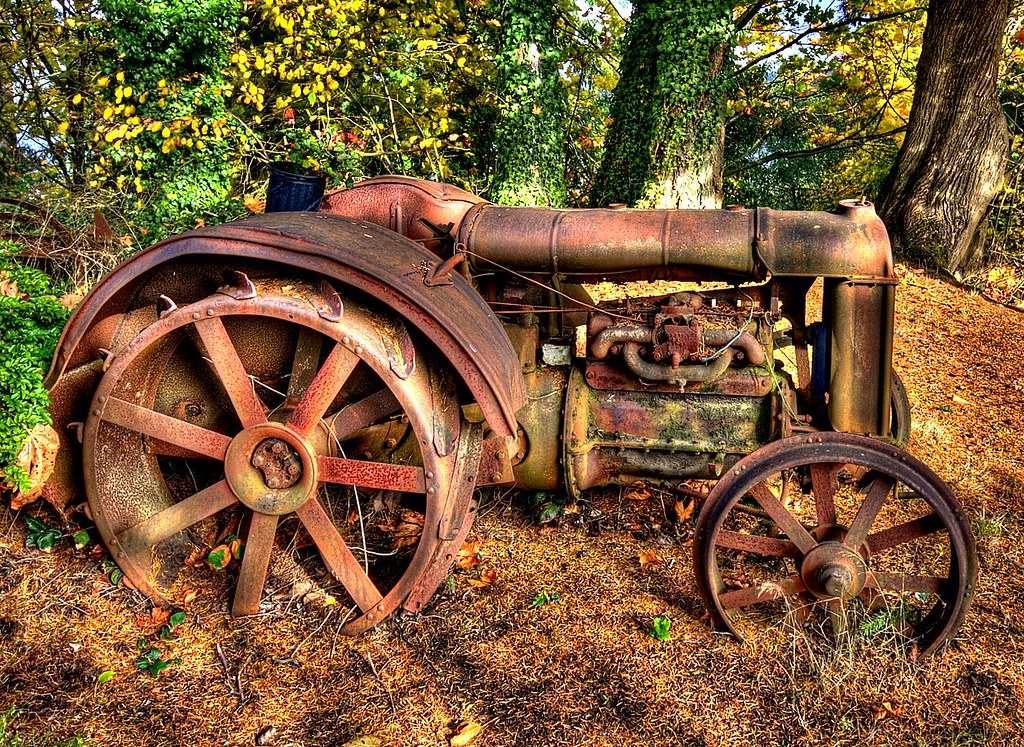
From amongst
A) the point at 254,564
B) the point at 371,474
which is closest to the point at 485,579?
the point at 371,474

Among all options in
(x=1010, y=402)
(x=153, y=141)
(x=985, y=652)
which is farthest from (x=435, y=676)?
(x=153, y=141)

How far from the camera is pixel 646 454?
355cm

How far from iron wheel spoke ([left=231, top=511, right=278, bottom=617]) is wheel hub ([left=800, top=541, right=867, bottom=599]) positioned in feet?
7.01

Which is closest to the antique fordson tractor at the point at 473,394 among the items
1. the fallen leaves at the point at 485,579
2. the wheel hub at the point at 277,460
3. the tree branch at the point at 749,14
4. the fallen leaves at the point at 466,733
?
the wheel hub at the point at 277,460

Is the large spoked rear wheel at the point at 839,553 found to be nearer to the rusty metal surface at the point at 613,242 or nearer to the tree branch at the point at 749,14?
the rusty metal surface at the point at 613,242

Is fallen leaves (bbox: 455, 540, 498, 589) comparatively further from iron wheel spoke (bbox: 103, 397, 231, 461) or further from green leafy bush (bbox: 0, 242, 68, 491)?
green leafy bush (bbox: 0, 242, 68, 491)

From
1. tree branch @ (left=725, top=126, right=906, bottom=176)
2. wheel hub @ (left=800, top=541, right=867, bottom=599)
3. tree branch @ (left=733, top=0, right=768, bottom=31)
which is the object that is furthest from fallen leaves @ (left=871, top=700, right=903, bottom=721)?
tree branch @ (left=733, top=0, right=768, bottom=31)

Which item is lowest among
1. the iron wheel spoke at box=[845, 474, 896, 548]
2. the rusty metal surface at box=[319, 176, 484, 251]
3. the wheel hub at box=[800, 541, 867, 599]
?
the wheel hub at box=[800, 541, 867, 599]

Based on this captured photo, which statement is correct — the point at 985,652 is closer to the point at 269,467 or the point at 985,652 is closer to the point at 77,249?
the point at 269,467

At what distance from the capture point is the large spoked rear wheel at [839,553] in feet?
9.50

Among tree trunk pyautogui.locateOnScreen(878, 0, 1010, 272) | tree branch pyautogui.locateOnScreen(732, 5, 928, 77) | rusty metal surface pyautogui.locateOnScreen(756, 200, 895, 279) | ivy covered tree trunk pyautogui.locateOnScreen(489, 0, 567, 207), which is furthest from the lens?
tree branch pyautogui.locateOnScreen(732, 5, 928, 77)

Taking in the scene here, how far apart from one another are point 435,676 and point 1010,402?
14.5 ft

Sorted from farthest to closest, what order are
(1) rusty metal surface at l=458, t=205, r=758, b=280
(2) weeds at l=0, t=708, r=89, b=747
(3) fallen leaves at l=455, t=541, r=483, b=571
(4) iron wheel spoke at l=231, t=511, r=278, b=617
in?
(3) fallen leaves at l=455, t=541, r=483, b=571
(1) rusty metal surface at l=458, t=205, r=758, b=280
(4) iron wheel spoke at l=231, t=511, r=278, b=617
(2) weeds at l=0, t=708, r=89, b=747

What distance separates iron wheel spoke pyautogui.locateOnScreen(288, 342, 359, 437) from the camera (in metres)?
2.88
